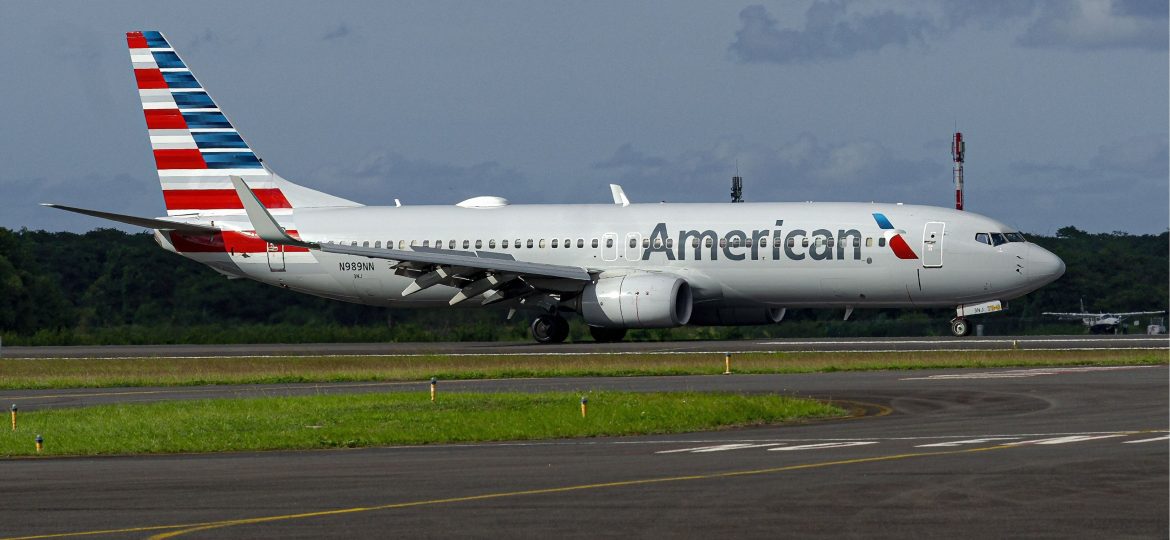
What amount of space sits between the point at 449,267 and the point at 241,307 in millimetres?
19303

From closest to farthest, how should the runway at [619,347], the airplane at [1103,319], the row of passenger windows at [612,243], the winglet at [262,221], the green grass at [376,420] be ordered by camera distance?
the green grass at [376,420] → the runway at [619,347] → the winglet at [262,221] → the row of passenger windows at [612,243] → the airplane at [1103,319]

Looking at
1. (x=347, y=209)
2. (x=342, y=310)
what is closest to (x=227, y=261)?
(x=347, y=209)

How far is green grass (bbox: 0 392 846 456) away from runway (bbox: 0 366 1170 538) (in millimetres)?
1030

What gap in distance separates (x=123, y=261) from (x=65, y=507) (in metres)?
62.9

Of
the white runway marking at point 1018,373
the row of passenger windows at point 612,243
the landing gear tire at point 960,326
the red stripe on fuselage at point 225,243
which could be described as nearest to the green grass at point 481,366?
the white runway marking at point 1018,373

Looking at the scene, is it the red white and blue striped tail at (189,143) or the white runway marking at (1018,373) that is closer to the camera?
the white runway marking at (1018,373)

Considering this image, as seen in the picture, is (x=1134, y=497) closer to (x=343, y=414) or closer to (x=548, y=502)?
(x=548, y=502)

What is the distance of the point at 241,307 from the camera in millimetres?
65188

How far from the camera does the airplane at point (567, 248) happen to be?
4725 cm

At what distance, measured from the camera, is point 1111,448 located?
18.9 meters

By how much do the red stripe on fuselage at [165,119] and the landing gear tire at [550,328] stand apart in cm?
1441

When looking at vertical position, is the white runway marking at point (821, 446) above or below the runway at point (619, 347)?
below

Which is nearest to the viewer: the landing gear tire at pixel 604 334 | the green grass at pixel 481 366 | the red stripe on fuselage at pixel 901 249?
the green grass at pixel 481 366

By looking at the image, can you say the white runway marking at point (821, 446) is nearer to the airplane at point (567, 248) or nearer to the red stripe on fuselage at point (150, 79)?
the airplane at point (567, 248)
